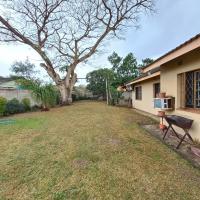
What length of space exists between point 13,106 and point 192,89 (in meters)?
10.7

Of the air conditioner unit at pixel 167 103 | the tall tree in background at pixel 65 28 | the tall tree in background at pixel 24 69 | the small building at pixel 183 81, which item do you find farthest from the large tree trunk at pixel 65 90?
the tall tree in background at pixel 24 69

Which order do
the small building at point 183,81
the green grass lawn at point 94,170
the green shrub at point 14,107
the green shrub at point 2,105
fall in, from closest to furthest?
the green grass lawn at point 94,170, the small building at point 183,81, the green shrub at point 2,105, the green shrub at point 14,107

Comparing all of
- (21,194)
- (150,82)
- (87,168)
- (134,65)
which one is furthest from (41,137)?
(134,65)

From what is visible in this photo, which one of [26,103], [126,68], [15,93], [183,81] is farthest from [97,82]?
[183,81]

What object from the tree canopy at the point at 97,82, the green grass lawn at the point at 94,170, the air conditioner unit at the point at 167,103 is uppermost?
the tree canopy at the point at 97,82

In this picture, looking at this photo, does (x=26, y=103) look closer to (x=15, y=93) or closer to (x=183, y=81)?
(x=15, y=93)

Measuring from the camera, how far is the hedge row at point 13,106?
10709 mm

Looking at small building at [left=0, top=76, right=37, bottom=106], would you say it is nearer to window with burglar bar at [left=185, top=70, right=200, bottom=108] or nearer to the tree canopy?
window with burglar bar at [left=185, top=70, right=200, bottom=108]

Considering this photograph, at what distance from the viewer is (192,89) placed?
5223 mm

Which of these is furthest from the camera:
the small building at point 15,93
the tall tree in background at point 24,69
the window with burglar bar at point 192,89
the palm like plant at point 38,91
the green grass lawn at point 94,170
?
the tall tree in background at point 24,69

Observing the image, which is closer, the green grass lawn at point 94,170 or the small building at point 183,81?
the green grass lawn at point 94,170

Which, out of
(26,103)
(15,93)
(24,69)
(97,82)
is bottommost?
(26,103)

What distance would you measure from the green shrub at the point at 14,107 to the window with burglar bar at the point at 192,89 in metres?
10.3

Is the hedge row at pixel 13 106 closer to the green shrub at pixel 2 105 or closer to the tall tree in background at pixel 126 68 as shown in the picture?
the green shrub at pixel 2 105
